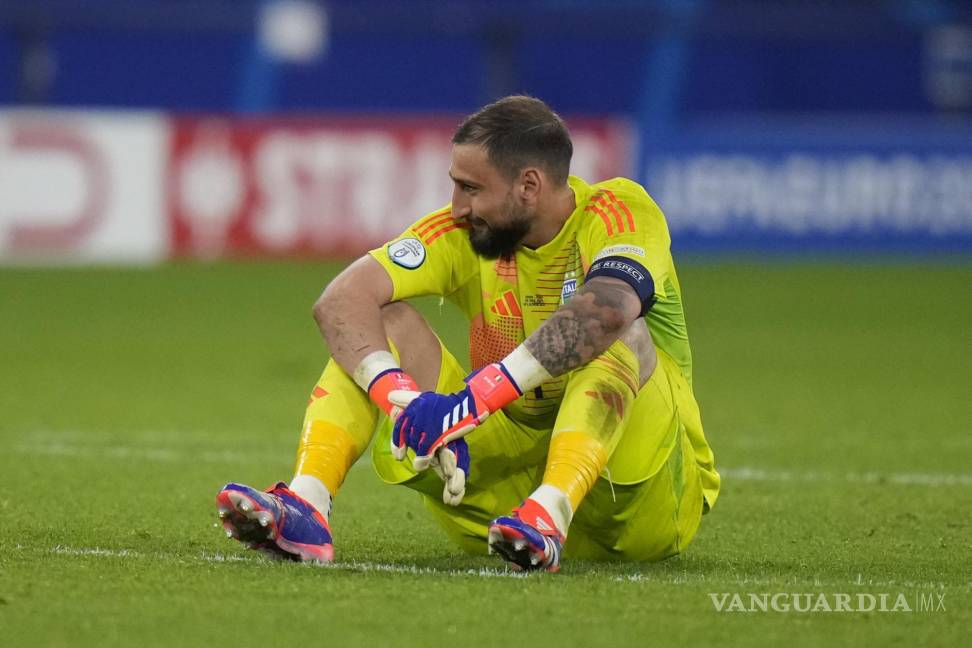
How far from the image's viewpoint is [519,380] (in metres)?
4.09

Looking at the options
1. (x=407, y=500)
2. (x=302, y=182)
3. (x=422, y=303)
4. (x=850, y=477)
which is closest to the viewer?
(x=407, y=500)

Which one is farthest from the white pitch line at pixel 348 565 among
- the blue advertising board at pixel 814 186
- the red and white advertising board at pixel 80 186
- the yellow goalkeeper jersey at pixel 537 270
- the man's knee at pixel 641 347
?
the blue advertising board at pixel 814 186

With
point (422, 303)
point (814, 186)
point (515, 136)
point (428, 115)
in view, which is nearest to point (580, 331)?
point (515, 136)

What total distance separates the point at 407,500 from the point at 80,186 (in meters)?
10.0

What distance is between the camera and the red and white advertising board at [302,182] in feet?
51.1

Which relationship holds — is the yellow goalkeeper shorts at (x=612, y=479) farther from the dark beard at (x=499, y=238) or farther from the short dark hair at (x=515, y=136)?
the short dark hair at (x=515, y=136)

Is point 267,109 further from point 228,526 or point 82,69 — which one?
point 228,526

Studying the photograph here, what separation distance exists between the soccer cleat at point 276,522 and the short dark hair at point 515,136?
3.29ft

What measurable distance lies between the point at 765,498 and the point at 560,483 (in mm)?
1984

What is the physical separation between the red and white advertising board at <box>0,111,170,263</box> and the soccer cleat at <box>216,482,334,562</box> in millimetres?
11382

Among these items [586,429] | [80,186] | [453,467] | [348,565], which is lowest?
[80,186]

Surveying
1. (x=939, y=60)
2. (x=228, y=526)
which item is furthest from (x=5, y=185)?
(x=939, y=60)

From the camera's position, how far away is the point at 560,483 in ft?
13.1

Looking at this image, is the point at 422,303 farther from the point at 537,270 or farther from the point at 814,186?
the point at 537,270
